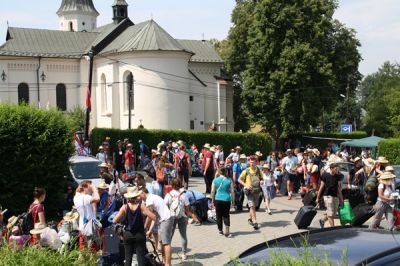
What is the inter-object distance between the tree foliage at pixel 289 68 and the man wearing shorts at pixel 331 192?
30.6m

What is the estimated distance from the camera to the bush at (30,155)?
14.3 meters

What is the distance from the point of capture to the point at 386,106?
65562mm

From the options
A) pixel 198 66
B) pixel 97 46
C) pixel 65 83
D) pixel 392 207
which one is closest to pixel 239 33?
pixel 198 66

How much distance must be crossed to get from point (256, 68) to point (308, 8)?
6.33 metres

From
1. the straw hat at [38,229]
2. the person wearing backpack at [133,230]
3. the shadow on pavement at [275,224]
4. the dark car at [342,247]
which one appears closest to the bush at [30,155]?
the straw hat at [38,229]

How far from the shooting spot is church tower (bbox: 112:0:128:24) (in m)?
59.8

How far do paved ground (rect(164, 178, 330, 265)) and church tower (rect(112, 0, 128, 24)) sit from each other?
45674 millimetres

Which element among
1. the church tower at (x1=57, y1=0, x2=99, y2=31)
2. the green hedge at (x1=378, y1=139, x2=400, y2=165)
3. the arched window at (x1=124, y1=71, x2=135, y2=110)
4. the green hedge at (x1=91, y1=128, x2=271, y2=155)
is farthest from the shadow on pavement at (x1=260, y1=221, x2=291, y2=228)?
the church tower at (x1=57, y1=0, x2=99, y2=31)

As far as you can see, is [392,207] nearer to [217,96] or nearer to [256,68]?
[256,68]

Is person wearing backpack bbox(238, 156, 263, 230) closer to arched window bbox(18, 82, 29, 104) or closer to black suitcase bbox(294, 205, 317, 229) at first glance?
black suitcase bbox(294, 205, 317, 229)

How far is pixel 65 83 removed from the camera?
5431 centimetres

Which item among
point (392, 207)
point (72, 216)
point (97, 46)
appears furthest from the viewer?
point (97, 46)

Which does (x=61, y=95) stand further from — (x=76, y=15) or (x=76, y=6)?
(x=76, y=6)

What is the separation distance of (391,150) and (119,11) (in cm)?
3698
